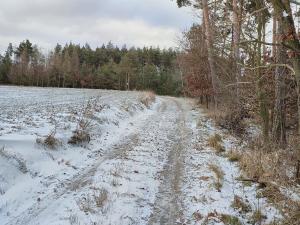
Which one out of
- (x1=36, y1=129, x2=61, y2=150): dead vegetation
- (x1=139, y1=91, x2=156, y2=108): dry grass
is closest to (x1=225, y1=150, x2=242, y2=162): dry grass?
(x1=36, y1=129, x2=61, y2=150): dead vegetation

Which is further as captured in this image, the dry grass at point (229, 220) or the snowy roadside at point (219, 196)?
the snowy roadside at point (219, 196)

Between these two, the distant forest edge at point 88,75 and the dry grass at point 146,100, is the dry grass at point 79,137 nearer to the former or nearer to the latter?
the dry grass at point 146,100

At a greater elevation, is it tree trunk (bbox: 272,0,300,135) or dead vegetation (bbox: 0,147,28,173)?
tree trunk (bbox: 272,0,300,135)

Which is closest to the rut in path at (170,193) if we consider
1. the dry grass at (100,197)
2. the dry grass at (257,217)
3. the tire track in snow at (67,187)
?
the dry grass at (100,197)

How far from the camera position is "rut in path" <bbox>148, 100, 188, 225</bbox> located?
20.1 ft

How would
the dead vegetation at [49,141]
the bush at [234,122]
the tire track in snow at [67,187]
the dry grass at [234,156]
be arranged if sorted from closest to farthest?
the tire track in snow at [67,187]
the dead vegetation at [49,141]
the dry grass at [234,156]
the bush at [234,122]

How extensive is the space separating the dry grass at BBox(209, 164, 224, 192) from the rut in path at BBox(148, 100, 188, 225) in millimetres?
759

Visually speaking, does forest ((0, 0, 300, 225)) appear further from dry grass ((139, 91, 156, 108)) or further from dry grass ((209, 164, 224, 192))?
dry grass ((139, 91, 156, 108))

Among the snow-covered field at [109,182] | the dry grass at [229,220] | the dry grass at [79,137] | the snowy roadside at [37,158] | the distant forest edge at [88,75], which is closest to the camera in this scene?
the dry grass at [229,220]

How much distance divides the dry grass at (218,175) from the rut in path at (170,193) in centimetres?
76

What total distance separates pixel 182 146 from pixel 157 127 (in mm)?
3933

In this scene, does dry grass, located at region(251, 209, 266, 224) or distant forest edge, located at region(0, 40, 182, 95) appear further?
distant forest edge, located at region(0, 40, 182, 95)

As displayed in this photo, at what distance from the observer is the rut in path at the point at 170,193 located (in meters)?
6.11

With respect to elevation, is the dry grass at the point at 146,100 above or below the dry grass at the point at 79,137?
above
